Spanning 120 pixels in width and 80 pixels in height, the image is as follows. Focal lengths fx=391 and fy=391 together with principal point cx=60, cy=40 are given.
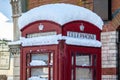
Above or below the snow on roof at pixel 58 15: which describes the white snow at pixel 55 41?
below

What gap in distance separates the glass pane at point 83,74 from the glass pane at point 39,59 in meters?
0.57

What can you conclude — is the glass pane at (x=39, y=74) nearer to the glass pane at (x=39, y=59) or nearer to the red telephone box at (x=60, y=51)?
the red telephone box at (x=60, y=51)

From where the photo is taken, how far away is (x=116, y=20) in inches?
355

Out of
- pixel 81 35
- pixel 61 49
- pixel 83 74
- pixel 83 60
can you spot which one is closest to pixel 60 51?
pixel 61 49

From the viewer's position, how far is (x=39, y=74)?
6.66m

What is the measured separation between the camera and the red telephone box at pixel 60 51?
20.7 feet

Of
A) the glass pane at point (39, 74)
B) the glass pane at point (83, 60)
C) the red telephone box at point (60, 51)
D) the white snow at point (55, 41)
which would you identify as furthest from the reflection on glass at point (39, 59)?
the glass pane at point (83, 60)

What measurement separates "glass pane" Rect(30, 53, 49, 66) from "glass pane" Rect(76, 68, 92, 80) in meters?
0.57

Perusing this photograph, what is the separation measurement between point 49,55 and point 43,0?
4896 millimetres

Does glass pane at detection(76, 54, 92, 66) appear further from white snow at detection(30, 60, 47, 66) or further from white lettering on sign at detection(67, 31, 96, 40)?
white snow at detection(30, 60, 47, 66)

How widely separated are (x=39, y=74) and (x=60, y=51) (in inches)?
26.1

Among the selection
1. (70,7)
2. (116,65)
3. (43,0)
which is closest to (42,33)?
(70,7)

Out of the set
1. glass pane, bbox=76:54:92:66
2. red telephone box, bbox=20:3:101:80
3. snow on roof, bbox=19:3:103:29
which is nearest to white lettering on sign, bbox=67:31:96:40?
red telephone box, bbox=20:3:101:80

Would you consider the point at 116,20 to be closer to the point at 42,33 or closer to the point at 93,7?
the point at 93,7
